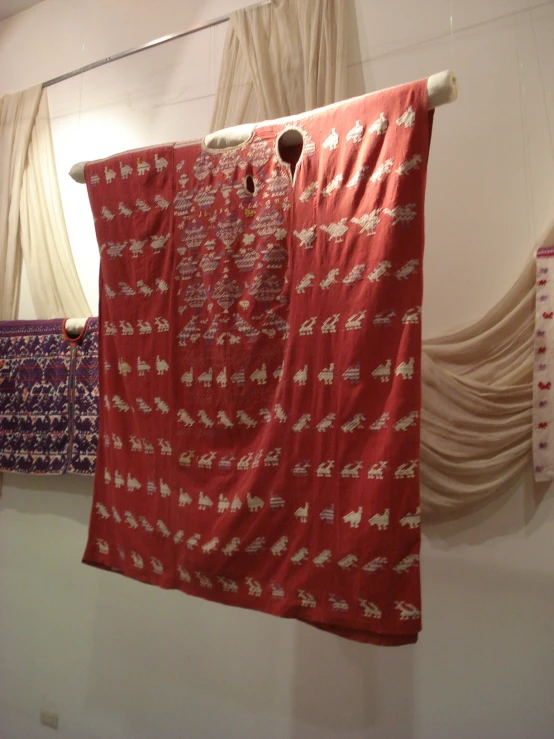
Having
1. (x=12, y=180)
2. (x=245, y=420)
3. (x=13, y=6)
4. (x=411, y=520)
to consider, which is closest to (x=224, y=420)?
(x=245, y=420)

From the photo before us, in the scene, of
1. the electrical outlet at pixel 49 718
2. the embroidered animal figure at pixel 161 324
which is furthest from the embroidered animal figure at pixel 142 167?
→ the electrical outlet at pixel 49 718

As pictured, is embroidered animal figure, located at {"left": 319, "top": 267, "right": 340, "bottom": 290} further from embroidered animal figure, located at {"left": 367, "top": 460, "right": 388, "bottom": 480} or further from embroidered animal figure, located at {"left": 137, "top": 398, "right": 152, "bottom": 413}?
embroidered animal figure, located at {"left": 137, "top": 398, "right": 152, "bottom": 413}

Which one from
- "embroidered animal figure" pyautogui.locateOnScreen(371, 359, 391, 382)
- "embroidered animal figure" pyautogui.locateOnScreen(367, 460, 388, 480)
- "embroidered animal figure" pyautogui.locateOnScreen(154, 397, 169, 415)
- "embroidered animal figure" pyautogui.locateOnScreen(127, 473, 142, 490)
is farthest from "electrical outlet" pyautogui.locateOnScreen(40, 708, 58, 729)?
"embroidered animal figure" pyautogui.locateOnScreen(371, 359, 391, 382)

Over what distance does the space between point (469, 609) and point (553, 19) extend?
170 centimetres

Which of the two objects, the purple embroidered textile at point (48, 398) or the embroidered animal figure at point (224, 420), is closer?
the embroidered animal figure at point (224, 420)

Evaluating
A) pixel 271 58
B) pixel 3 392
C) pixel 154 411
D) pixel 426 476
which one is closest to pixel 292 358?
pixel 154 411

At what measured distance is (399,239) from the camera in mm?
1077

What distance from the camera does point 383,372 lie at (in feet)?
3.58

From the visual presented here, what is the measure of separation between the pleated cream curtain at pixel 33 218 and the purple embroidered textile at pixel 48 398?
0.17 metres

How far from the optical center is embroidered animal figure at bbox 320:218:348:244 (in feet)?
3.75

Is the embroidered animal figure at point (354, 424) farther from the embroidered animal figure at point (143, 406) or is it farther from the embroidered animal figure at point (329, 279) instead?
the embroidered animal figure at point (143, 406)

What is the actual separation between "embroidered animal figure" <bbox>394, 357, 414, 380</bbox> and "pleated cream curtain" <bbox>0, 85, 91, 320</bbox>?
5.08 feet

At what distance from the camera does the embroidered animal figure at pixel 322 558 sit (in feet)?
3.69

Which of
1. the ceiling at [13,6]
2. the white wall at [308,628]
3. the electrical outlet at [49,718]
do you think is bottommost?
the electrical outlet at [49,718]
